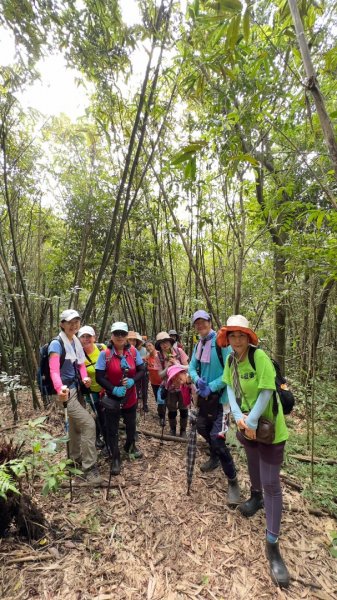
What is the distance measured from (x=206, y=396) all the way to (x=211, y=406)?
115mm

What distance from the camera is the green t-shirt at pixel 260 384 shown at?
2.01 metres

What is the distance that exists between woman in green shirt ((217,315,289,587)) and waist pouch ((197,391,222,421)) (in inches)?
22.0

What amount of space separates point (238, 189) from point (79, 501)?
3960mm

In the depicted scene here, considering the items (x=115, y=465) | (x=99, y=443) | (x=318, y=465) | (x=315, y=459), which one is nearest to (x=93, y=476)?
(x=115, y=465)

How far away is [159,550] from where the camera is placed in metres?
2.25

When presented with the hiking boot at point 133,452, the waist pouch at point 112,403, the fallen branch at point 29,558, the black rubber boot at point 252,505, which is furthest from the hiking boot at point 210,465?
the fallen branch at point 29,558

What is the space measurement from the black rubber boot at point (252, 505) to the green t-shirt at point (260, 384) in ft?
3.17

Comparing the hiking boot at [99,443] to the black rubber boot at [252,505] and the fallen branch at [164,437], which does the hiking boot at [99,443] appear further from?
the black rubber boot at [252,505]

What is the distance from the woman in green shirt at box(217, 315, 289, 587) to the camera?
2029mm

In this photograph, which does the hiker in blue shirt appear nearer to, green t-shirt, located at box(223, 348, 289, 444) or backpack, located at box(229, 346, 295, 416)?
green t-shirt, located at box(223, 348, 289, 444)

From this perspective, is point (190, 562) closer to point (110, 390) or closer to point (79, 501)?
point (79, 501)

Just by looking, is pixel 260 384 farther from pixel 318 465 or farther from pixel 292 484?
pixel 318 465

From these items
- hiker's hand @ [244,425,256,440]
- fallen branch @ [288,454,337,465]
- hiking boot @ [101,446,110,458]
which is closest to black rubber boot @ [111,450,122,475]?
hiking boot @ [101,446,110,458]

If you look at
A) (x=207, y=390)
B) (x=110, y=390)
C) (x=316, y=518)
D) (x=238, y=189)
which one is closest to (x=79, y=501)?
(x=110, y=390)
